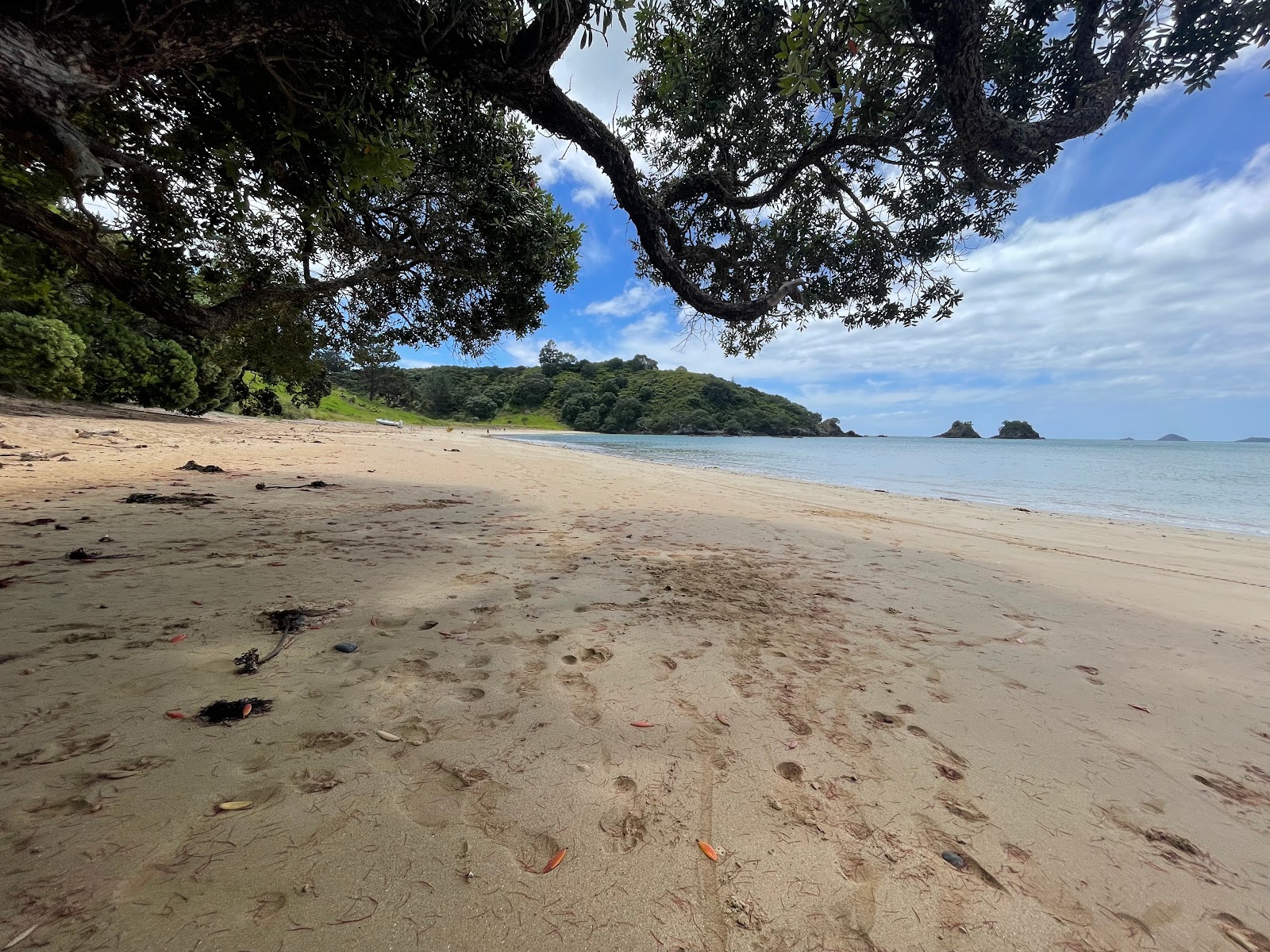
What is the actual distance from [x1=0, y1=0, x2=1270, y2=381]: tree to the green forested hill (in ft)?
242

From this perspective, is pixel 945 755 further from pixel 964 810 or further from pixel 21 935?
pixel 21 935

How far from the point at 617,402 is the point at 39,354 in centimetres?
7186

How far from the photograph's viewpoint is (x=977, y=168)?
4652mm

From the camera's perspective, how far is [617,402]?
272ft

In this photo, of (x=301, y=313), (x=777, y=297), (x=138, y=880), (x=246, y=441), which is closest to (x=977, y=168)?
(x=777, y=297)

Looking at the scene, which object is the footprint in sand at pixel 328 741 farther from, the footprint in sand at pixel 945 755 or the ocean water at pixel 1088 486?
the ocean water at pixel 1088 486

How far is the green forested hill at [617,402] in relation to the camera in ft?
268

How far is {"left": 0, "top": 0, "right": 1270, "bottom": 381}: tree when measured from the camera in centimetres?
288

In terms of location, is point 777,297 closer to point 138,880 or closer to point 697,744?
point 697,744

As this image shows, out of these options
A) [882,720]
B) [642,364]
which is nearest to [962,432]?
[642,364]

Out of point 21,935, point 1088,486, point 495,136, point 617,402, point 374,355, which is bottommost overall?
point 21,935

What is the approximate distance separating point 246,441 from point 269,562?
44.1 feet

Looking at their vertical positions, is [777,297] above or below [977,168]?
below

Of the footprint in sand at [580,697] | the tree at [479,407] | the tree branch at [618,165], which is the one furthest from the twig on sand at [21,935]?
the tree at [479,407]
